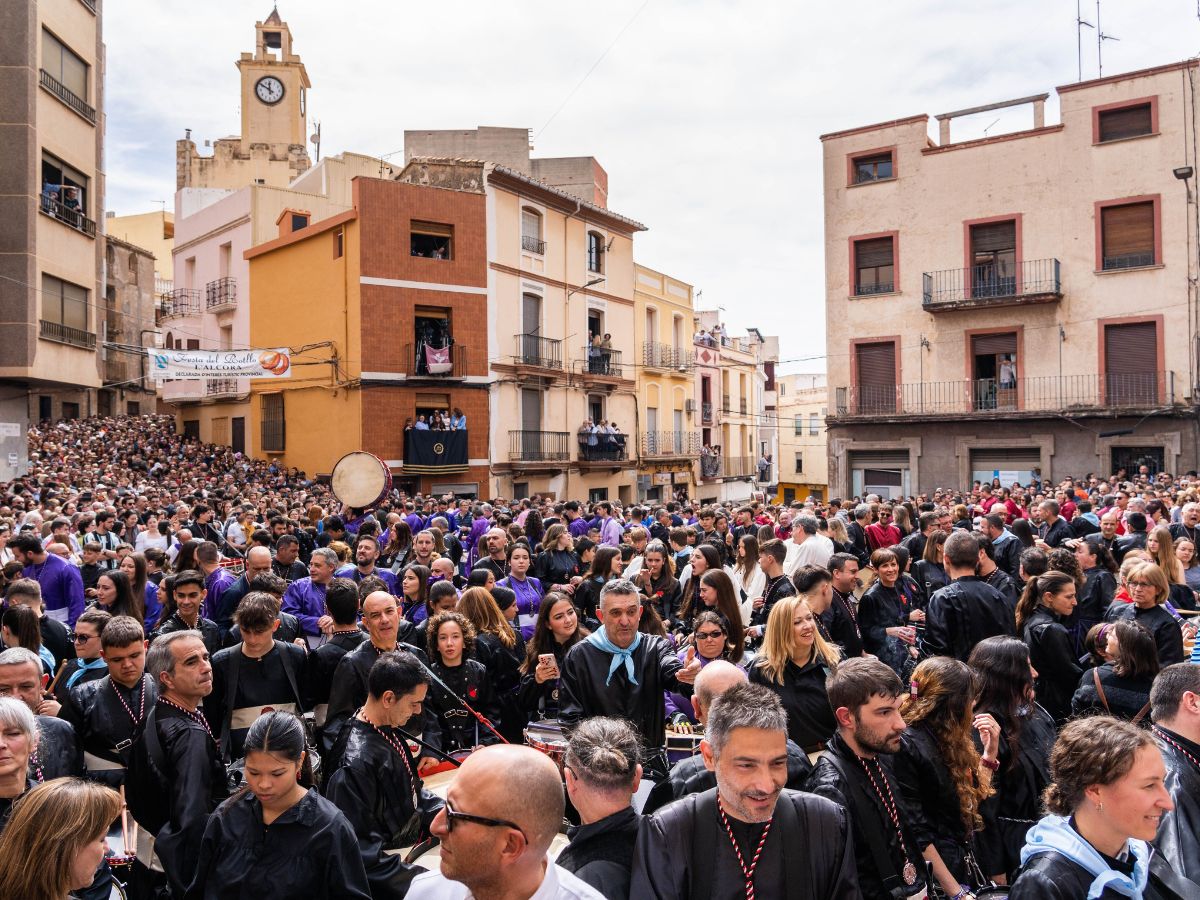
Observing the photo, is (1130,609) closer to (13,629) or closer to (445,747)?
(445,747)

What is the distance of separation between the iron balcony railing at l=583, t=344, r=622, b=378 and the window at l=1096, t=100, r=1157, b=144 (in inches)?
614

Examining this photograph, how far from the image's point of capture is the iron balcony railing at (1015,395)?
76.3ft

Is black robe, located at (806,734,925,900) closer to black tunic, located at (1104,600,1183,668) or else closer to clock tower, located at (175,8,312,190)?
black tunic, located at (1104,600,1183,668)

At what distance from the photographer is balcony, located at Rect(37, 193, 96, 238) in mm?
17258

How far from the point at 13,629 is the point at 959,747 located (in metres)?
5.03

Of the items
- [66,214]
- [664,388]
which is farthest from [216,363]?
[664,388]

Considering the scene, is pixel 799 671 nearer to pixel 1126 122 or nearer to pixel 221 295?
pixel 1126 122

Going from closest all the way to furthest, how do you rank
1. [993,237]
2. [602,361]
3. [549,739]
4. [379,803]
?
[379,803], [549,739], [993,237], [602,361]

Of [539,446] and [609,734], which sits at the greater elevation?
[539,446]

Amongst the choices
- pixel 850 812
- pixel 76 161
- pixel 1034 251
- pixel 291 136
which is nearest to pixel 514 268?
pixel 76 161

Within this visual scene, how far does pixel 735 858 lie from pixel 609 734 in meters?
0.55

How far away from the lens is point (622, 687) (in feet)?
15.5

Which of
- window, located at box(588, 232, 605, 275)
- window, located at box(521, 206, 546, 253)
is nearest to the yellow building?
window, located at box(588, 232, 605, 275)

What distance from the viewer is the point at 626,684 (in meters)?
4.72
